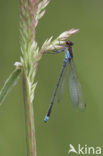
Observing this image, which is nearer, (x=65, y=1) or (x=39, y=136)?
(x=39, y=136)

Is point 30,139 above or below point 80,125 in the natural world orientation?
below

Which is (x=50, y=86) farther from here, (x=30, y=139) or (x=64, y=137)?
(x=30, y=139)

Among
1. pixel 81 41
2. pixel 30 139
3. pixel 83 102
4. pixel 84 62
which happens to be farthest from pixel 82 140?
pixel 30 139

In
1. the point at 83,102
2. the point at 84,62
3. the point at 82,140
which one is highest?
the point at 84,62

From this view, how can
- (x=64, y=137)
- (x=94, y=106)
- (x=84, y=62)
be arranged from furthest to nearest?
(x=84, y=62)
(x=94, y=106)
(x=64, y=137)

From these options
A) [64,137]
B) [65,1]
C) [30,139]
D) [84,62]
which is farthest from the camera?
[65,1]

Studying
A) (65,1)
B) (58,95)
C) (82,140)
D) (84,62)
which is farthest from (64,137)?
(65,1)
